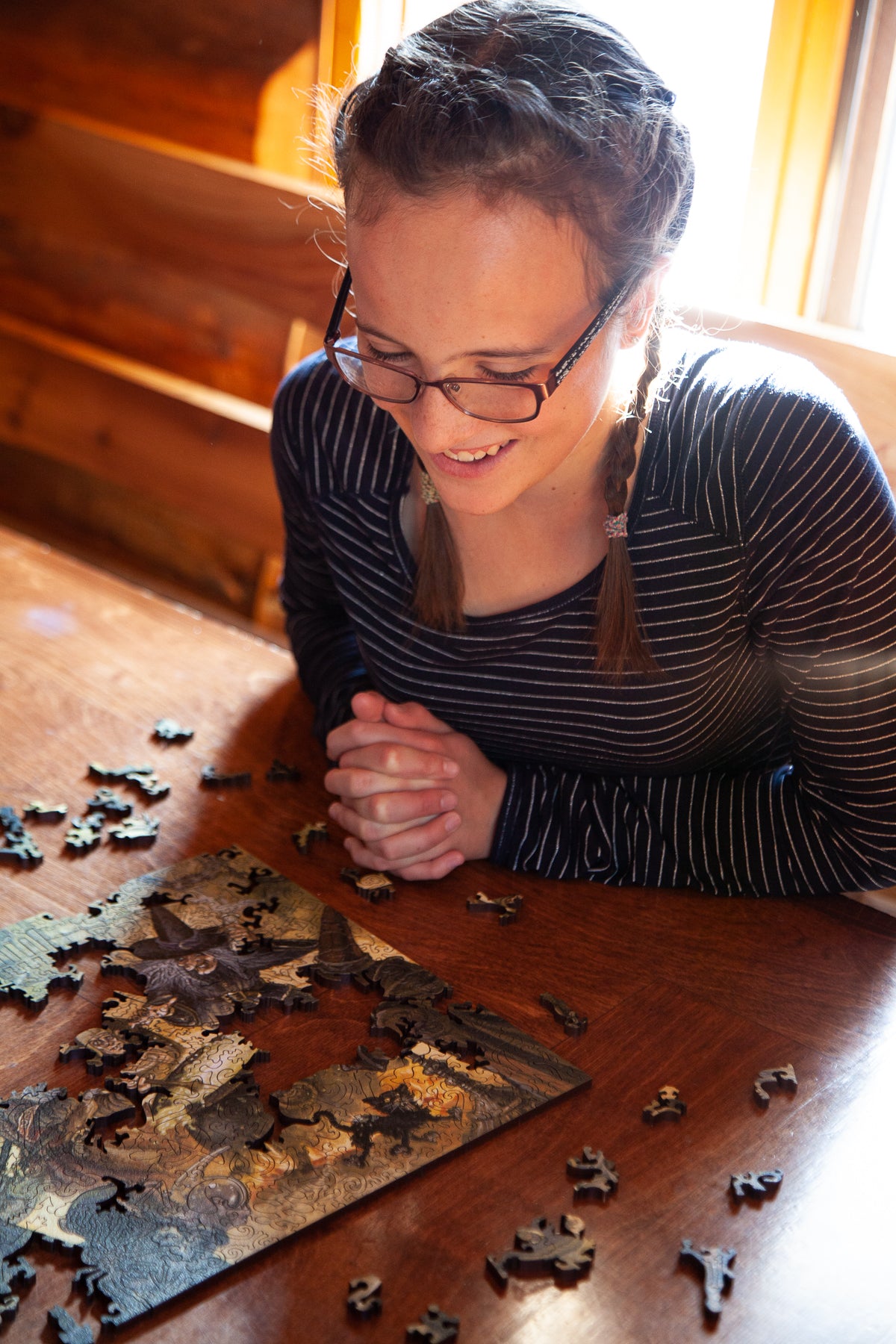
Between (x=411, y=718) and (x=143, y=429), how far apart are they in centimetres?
235

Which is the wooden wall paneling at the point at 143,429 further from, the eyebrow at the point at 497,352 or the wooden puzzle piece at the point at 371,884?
the eyebrow at the point at 497,352

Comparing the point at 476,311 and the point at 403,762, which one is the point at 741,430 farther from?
the point at 403,762

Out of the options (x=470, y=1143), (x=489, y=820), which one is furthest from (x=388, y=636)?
(x=470, y=1143)

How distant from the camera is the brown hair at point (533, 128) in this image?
125 centimetres

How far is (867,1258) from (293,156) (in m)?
3.01

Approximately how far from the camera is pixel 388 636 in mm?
1775

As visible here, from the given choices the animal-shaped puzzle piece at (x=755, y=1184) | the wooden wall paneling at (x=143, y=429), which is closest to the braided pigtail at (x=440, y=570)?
the animal-shaped puzzle piece at (x=755, y=1184)

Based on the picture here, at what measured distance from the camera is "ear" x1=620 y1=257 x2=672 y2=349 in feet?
4.56

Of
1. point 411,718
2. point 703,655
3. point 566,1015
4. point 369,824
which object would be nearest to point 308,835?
point 369,824

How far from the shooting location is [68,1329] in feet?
3.16

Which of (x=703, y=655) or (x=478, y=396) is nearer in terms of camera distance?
(x=478, y=396)

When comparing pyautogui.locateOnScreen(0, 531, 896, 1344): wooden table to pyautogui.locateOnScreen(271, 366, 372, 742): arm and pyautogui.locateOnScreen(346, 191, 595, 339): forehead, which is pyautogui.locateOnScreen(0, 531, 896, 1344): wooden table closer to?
pyautogui.locateOnScreen(271, 366, 372, 742): arm

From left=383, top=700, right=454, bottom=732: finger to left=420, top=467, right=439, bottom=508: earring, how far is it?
0.27 m

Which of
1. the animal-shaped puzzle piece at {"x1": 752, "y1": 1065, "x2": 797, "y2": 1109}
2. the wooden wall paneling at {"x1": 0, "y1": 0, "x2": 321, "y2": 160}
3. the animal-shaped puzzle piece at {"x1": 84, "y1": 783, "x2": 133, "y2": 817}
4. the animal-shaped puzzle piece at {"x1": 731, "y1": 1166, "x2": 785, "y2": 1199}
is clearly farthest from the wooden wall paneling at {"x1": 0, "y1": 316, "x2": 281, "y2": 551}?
the animal-shaped puzzle piece at {"x1": 731, "y1": 1166, "x2": 785, "y2": 1199}
